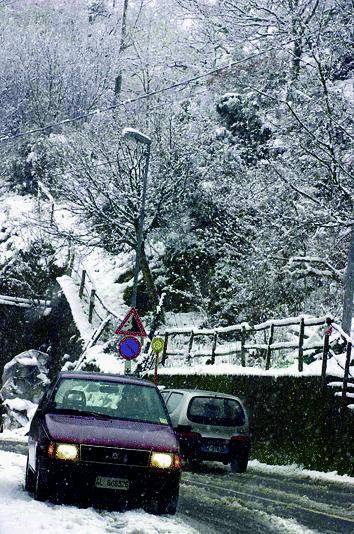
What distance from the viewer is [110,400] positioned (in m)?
9.48

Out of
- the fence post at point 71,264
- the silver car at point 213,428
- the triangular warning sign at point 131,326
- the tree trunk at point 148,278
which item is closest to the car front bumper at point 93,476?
the silver car at point 213,428

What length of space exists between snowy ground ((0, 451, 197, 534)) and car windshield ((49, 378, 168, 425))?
1104 mm

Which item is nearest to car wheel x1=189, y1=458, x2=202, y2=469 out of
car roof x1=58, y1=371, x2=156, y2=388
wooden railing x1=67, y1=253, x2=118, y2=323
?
car roof x1=58, y1=371, x2=156, y2=388

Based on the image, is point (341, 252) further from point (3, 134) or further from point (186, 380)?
point (3, 134)

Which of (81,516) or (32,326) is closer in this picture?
(81,516)

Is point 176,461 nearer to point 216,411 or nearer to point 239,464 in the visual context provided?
point 239,464

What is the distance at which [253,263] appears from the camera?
26.5 meters

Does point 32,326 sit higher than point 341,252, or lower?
lower

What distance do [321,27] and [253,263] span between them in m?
8.73

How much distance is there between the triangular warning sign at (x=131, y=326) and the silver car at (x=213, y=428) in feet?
21.0

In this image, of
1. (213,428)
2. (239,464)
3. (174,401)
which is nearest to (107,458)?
(213,428)

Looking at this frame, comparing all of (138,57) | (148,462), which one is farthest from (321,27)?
(138,57)

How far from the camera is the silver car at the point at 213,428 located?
15.4m

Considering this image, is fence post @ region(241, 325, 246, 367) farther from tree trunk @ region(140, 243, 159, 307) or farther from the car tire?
the car tire
